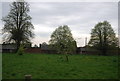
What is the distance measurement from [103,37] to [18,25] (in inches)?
1072

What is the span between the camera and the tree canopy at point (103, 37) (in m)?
54.3

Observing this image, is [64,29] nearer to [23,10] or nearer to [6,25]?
[23,10]

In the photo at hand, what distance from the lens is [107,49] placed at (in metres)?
54.6

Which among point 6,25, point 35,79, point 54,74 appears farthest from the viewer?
point 6,25

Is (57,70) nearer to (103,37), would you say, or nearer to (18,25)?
(18,25)

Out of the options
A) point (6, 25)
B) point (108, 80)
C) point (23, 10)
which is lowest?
point (108, 80)

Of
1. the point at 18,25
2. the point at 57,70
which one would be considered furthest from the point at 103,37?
the point at 57,70

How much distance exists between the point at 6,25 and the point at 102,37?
29.8m

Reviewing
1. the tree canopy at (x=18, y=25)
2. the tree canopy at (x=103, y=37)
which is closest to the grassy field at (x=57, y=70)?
the tree canopy at (x=18, y=25)

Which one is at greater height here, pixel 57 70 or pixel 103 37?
pixel 103 37

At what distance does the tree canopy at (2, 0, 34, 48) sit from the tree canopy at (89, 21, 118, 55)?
2238cm

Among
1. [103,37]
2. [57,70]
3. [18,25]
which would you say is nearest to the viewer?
[57,70]

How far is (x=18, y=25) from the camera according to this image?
41688 mm

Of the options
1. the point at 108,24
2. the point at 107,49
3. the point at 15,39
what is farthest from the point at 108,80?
the point at 108,24
